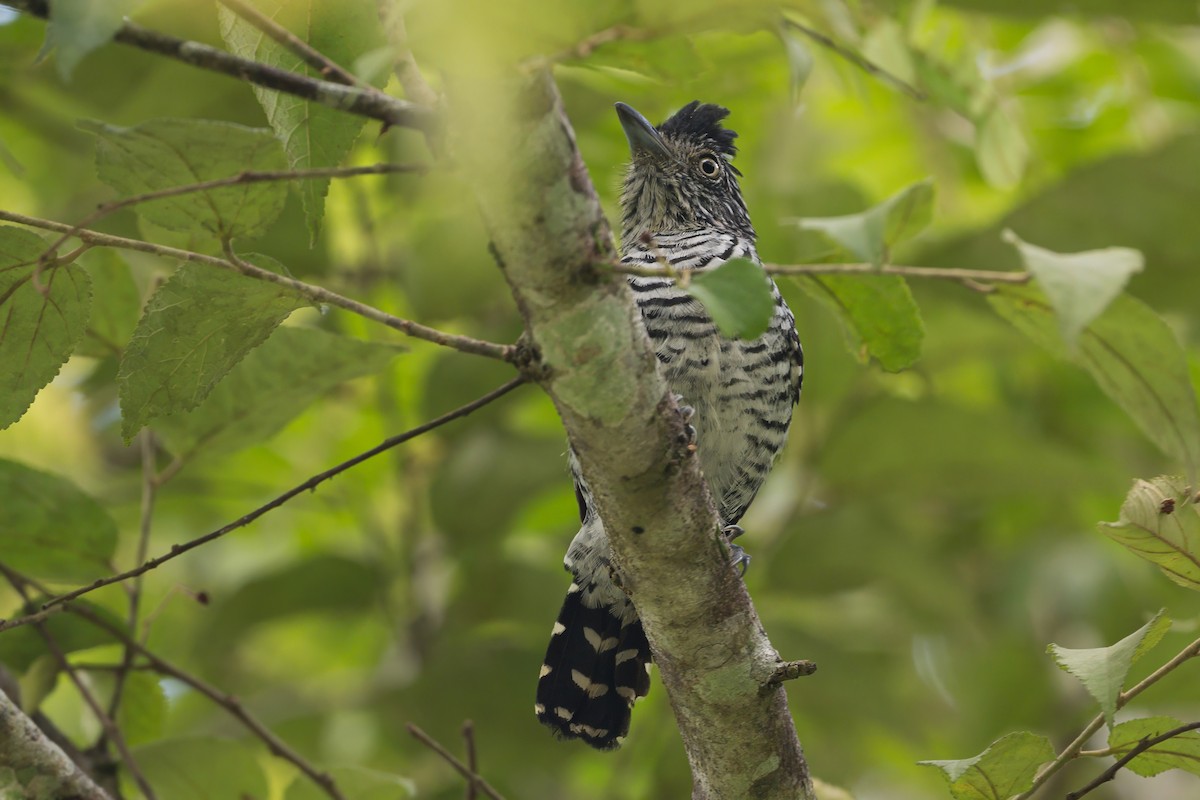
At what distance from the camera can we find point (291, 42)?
1.24m

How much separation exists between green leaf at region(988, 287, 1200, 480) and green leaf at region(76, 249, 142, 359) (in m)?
1.54

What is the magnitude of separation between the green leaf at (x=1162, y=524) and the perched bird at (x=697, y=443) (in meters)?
1.16

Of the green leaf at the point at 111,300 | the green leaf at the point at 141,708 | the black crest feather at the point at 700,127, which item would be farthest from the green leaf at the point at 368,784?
the black crest feather at the point at 700,127

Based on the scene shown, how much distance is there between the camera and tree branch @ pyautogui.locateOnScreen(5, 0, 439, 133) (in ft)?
3.76

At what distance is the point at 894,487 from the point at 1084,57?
6.34 ft

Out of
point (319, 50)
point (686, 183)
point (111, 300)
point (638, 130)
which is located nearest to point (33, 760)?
point (111, 300)

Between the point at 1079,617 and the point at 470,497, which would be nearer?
the point at 470,497

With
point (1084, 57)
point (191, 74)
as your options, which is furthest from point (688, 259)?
point (1084, 57)

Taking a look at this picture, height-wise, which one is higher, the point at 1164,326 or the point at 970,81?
the point at 970,81

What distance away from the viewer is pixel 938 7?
3158 mm

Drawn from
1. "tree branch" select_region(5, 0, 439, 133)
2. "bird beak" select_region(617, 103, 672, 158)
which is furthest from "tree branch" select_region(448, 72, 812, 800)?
"bird beak" select_region(617, 103, 672, 158)

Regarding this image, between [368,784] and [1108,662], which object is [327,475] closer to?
[368,784]

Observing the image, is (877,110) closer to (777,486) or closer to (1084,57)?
(1084,57)

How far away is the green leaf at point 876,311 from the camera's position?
161cm
